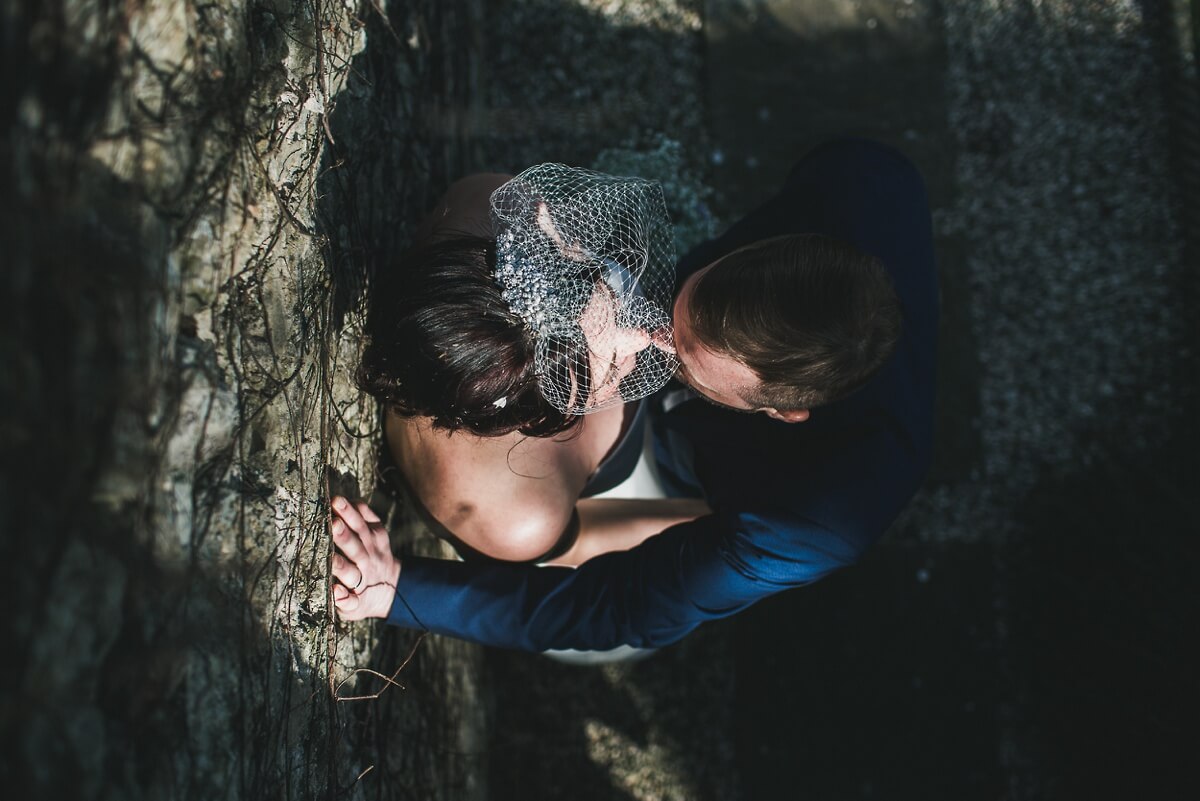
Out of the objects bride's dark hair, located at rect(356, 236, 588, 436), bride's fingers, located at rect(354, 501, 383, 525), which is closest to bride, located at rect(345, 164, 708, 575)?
bride's dark hair, located at rect(356, 236, 588, 436)

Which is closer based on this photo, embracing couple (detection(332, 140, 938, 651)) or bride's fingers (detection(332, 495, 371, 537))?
embracing couple (detection(332, 140, 938, 651))

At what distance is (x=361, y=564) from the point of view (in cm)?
180

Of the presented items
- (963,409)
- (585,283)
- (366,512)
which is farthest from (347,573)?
(963,409)

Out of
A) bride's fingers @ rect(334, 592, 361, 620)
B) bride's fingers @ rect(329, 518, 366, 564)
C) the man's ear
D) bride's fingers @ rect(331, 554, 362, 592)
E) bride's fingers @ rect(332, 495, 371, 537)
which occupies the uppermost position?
the man's ear

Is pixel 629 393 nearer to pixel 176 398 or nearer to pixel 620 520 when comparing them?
pixel 620 520

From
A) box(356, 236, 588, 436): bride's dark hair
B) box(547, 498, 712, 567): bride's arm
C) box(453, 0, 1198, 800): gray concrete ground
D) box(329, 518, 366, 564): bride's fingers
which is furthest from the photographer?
box(453, 0, 1198, 800): gray concrete ground

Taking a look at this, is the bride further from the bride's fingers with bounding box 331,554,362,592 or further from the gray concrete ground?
the gray concrete ground

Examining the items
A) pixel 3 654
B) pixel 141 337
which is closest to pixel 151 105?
pixel 141 337

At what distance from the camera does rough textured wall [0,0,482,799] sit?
0.88m

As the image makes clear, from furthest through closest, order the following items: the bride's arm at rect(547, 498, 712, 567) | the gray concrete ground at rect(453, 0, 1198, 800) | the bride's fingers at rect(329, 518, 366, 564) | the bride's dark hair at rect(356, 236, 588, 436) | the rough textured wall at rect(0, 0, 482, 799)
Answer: the gray concrete ground at rect(453, 0, 1198, 800)
the bride's arm at rect(547, 498, 712, 567)
the bride's fingers at rect(329, 518, 366, 564)
the bride's dark hair at rect(356, 236, 588, 436)
the rough textured wall at rect(0, 0, 482, 799)

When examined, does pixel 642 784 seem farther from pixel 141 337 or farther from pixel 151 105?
pixel 151 105

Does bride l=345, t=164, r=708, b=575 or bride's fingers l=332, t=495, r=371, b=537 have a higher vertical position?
bride l=345, t=164, r=708, b=575

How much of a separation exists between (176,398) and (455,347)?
0.56 m

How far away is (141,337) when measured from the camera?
1.06 metres
